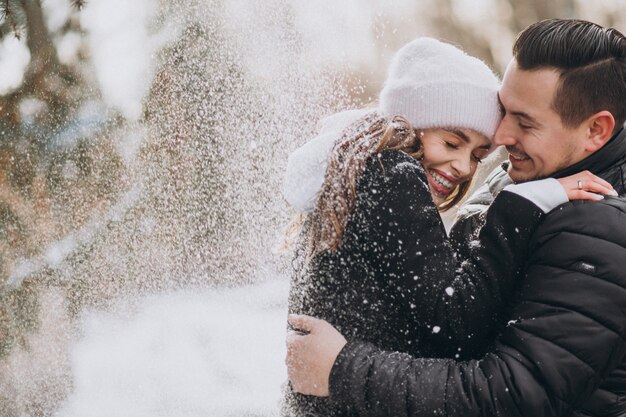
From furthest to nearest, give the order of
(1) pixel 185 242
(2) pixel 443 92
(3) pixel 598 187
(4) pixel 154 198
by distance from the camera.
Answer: (1) pixel 185 242
(4) pixel 154 198
(2) pixel 443 92
(3) pixel 598 187

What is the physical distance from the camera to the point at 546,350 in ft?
4.96

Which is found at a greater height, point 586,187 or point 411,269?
point 586,187

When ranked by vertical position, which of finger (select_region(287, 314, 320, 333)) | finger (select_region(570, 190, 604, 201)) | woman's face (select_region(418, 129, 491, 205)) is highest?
woman's face (select_region(418, 129, 491, 205))

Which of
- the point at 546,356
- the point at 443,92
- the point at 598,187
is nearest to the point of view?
the point at 546,356

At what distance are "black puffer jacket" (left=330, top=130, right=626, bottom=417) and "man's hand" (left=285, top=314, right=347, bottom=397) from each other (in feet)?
0.13

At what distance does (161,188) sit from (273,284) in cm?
147

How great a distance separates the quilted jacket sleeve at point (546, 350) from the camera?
4.94ft

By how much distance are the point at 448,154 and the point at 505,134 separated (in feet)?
0.60

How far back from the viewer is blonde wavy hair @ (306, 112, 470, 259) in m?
1.69

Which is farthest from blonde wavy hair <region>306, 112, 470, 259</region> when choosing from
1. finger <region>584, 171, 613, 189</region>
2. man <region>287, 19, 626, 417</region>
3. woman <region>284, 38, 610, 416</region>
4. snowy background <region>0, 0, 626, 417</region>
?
snowy background <region>0, 0, 626, 417</region>

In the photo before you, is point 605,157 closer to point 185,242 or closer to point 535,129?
point 535,129

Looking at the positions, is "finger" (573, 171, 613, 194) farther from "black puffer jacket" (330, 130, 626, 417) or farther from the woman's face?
the woman's face

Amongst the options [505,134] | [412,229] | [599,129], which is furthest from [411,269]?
[599,129]

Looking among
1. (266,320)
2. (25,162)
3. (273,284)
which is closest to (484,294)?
(25,162)
